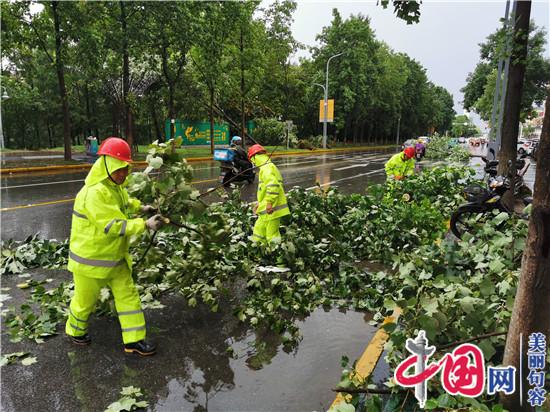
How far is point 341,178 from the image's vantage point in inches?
660

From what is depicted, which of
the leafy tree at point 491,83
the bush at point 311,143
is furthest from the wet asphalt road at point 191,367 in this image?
the bush at point 311,143

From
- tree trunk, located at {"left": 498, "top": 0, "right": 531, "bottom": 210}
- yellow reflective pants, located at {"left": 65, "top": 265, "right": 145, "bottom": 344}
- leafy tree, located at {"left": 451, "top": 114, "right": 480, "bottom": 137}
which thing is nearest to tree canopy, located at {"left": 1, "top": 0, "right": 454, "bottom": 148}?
yellow reflective pants, located at {"left": 65, "top": 265, "right": 145, "bottom": 344}

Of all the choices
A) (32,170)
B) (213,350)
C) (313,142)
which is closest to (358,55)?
(313,142)

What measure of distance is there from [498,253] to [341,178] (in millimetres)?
12770

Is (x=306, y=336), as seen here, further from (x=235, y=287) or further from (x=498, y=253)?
(x=498, y=253)

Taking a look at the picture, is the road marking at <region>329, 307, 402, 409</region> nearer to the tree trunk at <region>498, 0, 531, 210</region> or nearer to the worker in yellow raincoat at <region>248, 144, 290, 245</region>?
the worker in yellow raincoat at <region>248, 144, 290, 245</region>

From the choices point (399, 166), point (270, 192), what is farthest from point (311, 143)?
point (270, 192)

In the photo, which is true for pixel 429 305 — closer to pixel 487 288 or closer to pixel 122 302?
pixel 487 288

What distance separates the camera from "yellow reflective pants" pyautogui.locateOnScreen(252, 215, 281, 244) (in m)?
5.65

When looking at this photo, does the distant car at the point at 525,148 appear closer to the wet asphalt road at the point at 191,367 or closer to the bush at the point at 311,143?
the wet asphalt road at the point at 191,367

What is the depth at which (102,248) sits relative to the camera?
3.41 m

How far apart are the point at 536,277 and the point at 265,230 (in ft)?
A: 12.6

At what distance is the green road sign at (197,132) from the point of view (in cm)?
3094

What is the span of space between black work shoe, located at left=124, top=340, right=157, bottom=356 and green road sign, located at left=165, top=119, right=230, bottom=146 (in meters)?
27.5
